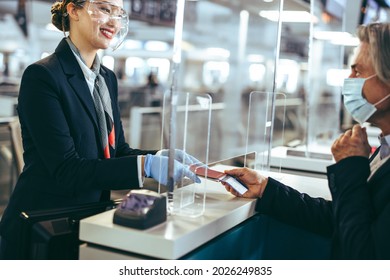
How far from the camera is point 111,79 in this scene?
2.46 m

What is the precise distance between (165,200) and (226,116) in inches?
362

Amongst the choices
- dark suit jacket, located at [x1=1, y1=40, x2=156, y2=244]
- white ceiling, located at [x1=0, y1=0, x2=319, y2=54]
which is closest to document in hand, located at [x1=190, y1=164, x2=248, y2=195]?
dark suit jacket, located at [x1=1, y1=40, x2=156, y2=244]

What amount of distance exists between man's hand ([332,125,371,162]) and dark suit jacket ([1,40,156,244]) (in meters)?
0.71

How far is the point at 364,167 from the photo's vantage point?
5.55ft

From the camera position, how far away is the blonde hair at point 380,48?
5.65 ft

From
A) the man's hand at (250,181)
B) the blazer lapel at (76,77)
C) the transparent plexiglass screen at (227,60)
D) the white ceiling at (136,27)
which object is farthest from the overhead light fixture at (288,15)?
the white ceiling at (136,27)

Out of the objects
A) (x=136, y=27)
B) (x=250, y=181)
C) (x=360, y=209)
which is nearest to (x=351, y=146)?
(x=360, y=209)

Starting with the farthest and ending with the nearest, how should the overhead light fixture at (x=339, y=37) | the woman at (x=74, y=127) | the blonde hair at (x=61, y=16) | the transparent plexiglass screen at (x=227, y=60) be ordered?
the transparent plexiglass screen at (x=227, y=60)
the overhead light fixture at (x=339, y=37)
the blonde hair at (x=61, y=16)
the woman at (x=74, y=127)

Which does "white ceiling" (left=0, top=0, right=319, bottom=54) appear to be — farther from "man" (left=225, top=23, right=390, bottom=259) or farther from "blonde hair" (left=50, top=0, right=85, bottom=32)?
"man" (left=225, top=23, right=390, bottom=259)

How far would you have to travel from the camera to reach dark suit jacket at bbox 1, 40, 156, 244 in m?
1.90

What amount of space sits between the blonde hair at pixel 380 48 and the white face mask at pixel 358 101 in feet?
0.18

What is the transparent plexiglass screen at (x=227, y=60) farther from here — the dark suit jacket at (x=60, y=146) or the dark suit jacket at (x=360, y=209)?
the dark suit jacket at (x=360, y=209)

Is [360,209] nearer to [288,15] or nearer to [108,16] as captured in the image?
[108,16]

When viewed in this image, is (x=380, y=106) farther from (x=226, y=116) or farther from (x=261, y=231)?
(x=226, y=116)
